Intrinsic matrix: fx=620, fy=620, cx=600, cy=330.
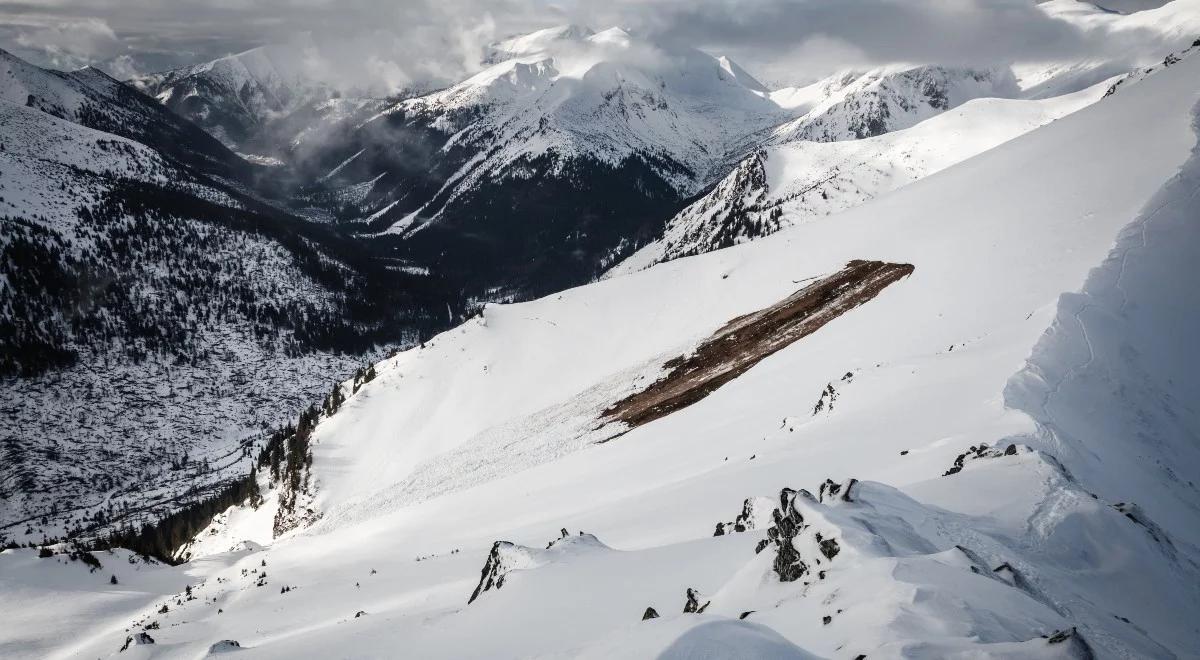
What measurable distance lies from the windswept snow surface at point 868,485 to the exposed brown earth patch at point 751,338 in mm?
2875

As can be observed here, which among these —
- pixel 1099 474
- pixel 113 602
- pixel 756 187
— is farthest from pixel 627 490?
pixel 756 187

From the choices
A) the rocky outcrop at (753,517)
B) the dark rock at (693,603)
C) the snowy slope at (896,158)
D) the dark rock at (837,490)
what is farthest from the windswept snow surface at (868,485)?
the snowy slope at (896,158)

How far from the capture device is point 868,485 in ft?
40.8

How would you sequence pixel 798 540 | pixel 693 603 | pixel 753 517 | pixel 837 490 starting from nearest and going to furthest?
pixel 798 540
pixel 693 603
pixel 837 490
pixel 753 517

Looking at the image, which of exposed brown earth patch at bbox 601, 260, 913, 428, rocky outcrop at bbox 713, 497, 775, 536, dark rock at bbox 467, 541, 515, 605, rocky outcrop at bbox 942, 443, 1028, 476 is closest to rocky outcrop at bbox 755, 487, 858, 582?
rocky outcrop at bbox 713, 497, 775, 536

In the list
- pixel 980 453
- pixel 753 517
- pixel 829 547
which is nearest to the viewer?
pixel 829 547

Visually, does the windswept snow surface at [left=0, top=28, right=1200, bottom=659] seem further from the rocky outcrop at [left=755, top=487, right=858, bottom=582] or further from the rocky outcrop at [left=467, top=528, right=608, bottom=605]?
the rocky outcrop at [left=467, top=528, right=608, bottom=605]

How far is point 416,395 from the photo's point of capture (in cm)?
7119

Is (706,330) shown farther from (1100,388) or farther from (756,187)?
(756,187)

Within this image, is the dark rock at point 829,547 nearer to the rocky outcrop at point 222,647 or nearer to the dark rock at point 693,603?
the dark rock at point 693,603

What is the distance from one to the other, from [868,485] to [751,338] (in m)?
40.3

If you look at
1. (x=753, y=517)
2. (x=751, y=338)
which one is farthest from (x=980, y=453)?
(x=751, y=338)

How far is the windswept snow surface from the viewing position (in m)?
8.97

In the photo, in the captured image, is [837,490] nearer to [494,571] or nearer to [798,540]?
[798,540]
